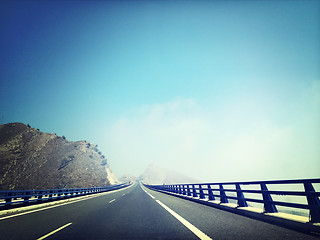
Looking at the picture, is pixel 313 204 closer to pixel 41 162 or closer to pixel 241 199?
pixel 241 199

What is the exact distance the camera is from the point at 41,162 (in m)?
54.5

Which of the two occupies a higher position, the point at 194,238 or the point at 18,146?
the point at 18,146

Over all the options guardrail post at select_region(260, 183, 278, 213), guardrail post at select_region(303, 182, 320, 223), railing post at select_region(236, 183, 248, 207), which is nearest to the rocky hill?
railing post at select_region(236, 183, 248, 207)

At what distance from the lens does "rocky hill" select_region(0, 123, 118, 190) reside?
154 ft

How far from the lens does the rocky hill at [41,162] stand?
46.8m

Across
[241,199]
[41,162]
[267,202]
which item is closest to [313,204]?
[267,202]

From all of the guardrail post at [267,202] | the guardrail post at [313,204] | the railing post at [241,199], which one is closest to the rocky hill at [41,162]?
the railing post at [241,199]

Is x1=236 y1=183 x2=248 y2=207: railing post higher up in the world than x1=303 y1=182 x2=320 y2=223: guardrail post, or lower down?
lower down

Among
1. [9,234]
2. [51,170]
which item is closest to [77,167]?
[51,170]

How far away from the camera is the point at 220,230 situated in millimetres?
4504

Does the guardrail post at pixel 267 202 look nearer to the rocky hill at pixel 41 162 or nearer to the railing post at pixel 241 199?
the railing post at pixel 241 199

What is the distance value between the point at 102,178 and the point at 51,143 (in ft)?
79.8

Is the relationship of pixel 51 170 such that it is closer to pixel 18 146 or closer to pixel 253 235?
pixel 18 146

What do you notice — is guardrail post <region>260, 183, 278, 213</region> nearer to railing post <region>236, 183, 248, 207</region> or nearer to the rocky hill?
railing post <region>236, 183, 248, 207</region>
